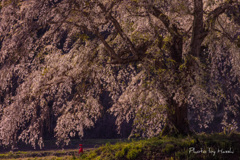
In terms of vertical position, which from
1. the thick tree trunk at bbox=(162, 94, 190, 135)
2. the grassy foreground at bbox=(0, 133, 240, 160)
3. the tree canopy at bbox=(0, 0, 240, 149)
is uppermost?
the tree canopy at bbox=(0, 0, 240, 149)

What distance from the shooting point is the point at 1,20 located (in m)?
8.61

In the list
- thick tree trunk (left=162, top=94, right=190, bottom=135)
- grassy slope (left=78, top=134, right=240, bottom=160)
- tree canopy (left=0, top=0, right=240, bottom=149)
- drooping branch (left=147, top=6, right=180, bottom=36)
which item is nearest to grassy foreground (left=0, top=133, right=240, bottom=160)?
grassy slope (left=78, top=134, right=240, bottom=160)

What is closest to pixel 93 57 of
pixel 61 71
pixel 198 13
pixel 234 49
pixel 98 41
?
pixel 98 41

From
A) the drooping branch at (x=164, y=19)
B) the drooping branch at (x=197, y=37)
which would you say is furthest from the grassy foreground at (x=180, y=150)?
the drooping branch at (x=164, y=19)

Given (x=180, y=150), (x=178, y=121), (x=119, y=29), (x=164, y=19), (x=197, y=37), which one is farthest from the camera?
(x=178, y=121)

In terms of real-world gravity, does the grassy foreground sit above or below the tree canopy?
below

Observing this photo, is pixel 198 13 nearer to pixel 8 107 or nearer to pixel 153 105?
pixel 153 105

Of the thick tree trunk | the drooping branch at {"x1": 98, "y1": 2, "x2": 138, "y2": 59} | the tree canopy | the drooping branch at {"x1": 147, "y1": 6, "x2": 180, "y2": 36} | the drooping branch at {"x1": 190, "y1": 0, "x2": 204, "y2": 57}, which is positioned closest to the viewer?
the tree canopy

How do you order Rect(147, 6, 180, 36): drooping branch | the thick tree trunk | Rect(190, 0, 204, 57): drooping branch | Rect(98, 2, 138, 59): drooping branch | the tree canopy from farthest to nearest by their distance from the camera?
the thick tree trunk
Rect(190, 0, 204, 57): drooping branch
Rect(147, 6, 180, 36): drooping branch
Rect(98, 2, 138, 59): drooping branch
the tree canopy

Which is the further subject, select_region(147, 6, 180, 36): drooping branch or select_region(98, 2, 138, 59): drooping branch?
select_region(147, 6, 180, 36): drooping branch

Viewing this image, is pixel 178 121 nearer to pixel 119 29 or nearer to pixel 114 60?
pixel 114 60

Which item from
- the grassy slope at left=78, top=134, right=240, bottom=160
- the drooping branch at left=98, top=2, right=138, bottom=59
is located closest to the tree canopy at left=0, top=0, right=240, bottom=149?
the drooping branch at left=98, top=2, right=138, bottom=59

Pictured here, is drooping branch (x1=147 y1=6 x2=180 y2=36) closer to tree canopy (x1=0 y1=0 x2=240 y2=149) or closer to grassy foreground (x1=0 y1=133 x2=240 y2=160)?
tree canopy (x1=0 y1=0 x2=240 y2=149)

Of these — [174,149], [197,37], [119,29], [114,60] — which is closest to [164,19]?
[197,37]
